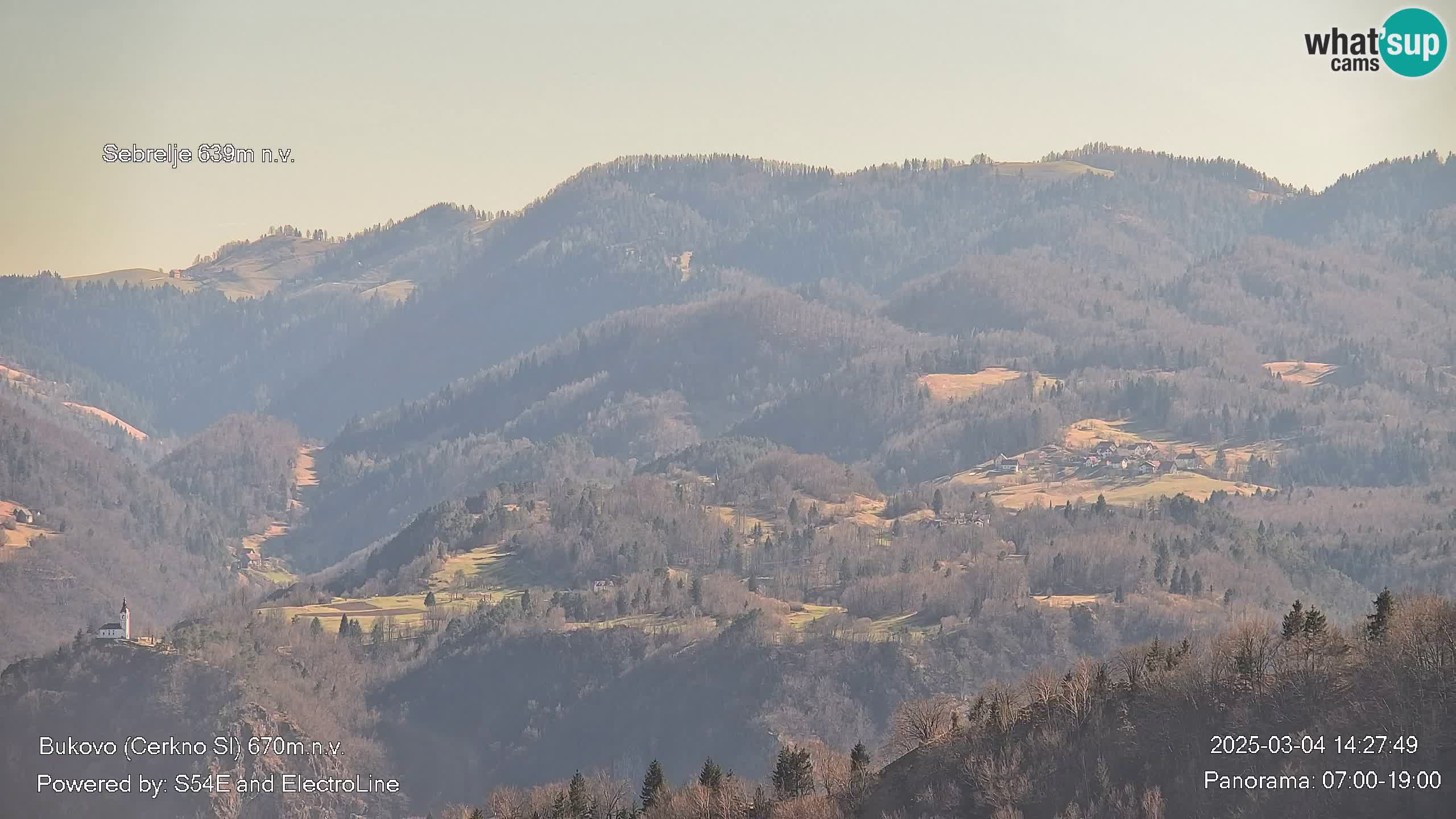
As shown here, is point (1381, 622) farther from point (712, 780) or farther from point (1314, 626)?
point (712, 780)

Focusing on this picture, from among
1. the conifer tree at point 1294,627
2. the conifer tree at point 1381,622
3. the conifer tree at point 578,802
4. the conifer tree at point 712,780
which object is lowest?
the conifer tree at point 578,802

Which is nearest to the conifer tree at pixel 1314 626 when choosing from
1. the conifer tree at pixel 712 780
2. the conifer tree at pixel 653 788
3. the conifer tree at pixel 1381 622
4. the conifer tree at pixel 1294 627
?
the conifer tree at pixel 1294 627

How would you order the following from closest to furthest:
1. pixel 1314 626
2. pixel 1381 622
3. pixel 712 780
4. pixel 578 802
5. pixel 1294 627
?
pixel 1381 622
pixel 1314 626
pixel 1294 627
pixel 712 780
pixel 578 802

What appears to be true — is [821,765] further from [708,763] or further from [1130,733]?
[1130,733]

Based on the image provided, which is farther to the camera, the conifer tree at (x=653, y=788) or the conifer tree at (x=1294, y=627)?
the conifer tree at (x=653, y=788)

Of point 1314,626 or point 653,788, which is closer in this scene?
point 1314,626

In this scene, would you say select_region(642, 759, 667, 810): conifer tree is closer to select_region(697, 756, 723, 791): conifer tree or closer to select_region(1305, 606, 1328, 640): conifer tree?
select_region(697, 756, 723, 791): conifer tree

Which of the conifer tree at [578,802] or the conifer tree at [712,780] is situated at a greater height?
the conifer tree at [712,780]

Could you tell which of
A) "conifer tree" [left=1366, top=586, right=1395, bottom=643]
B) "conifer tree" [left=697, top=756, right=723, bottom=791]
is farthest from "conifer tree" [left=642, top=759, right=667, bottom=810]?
"conifer tree" [left=1366, top=586, right=1395, bottom=643]

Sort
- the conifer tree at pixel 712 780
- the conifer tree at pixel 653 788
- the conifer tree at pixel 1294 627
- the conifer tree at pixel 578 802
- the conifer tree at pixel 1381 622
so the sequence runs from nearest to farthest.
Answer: the conifer tree at pixel 1381 622 < the conifer tree at pixel 1294 627 < the conifer tree at pixel 712 780 < the conifer tree at pixel 578 802 < the conifer tree at pixel 653 788

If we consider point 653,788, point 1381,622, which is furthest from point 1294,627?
point 653,788

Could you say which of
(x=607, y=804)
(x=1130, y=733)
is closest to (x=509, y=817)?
(x=607, y=804)

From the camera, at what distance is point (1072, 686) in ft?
518

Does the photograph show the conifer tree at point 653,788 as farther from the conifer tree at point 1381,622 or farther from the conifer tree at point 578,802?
the conifer tree at point 1381,622
